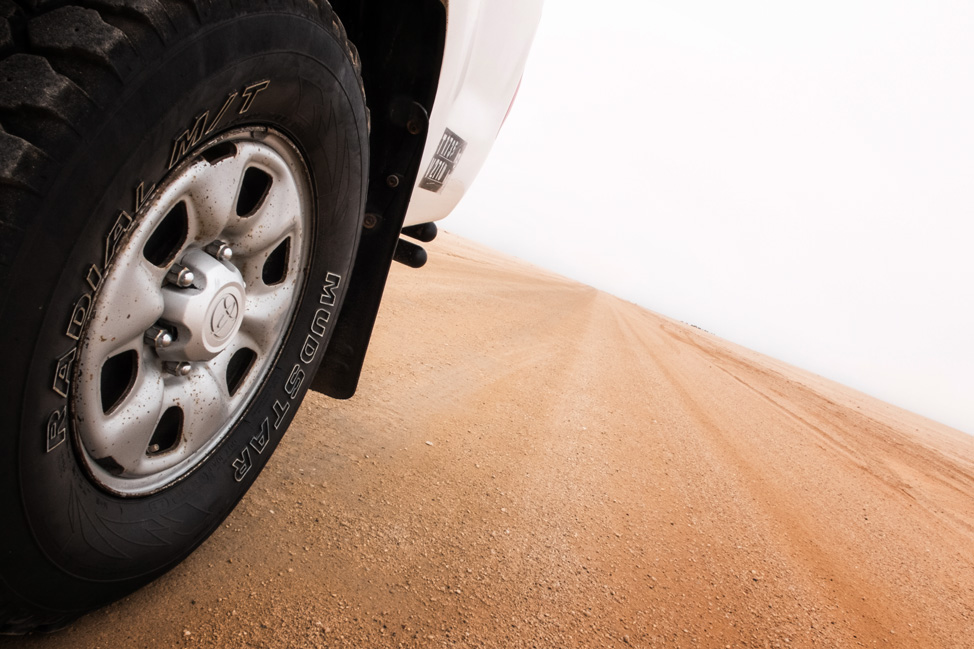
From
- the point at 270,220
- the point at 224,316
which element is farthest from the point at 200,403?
the point at 270,220

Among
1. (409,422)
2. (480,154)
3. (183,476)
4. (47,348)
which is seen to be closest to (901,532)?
(409,422)

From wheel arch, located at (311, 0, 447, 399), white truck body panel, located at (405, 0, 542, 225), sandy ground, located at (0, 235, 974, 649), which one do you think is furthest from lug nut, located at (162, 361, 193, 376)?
white truck body panel, located at (405, 0, 542, 225)

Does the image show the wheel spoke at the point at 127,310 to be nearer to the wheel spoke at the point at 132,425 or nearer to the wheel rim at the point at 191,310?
the wheel rim at the point at 191,310

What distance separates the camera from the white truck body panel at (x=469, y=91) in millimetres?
1556

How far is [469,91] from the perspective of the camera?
184 cm

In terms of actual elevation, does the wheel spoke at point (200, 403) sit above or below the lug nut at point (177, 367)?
below

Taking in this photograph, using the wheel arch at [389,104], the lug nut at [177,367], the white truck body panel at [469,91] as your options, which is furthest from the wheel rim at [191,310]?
the white truck body panel at [469,91]

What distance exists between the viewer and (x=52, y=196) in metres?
0.68

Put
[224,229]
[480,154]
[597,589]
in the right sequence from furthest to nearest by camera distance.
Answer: [480,154] → [597,589] → [224,229]

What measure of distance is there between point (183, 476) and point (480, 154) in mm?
1684

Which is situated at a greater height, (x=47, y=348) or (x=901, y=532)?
(x=47, y=348)

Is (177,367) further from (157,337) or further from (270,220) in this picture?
(270,220)

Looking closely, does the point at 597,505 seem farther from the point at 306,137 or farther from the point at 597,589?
the point at 306,137

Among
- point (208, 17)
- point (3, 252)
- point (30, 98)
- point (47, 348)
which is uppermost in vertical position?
point (208, 17)
